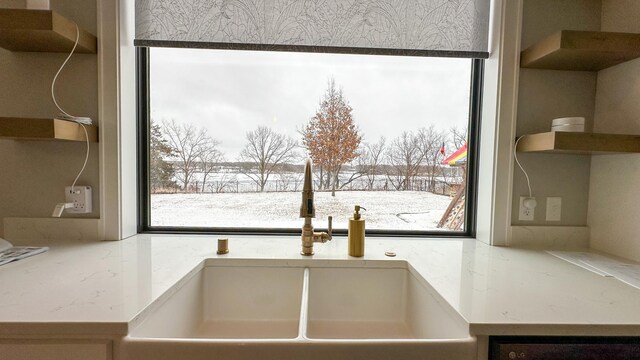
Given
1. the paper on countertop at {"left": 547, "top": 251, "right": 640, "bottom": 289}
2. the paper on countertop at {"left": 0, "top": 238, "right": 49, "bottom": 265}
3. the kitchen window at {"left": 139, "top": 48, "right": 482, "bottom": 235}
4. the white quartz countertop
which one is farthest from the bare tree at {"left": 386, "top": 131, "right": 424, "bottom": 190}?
the paper on countertop at {"left": 0, "top": 238, "right": 49, "bottom": 265}

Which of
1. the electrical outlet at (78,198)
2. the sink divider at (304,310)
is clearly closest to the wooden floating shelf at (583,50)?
the sink divider at (304,310)

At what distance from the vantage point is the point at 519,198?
1298 millimetres

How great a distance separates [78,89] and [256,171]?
83 cm

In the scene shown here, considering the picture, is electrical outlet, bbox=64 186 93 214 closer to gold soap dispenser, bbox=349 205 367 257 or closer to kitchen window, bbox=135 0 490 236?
kitchen window, bbox=135 0 490 236

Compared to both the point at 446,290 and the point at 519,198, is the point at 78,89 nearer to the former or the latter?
the point at 446,290

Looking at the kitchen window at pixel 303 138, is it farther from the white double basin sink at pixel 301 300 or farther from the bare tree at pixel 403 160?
the white double basin sink at pixel 301 300

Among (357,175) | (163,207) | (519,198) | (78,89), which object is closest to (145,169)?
(163,207)

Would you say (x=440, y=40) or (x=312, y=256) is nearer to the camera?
(x=312, y=256)

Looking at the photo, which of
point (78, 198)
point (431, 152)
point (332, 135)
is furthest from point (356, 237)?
point (78, 198)

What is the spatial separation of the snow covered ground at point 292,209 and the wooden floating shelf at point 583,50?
73 cm

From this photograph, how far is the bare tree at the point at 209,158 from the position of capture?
1.43 m

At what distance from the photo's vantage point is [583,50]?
40.0 inches

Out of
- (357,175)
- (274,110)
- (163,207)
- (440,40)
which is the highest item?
(440,40)

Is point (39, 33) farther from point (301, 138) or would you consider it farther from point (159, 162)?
point (301, 138)
